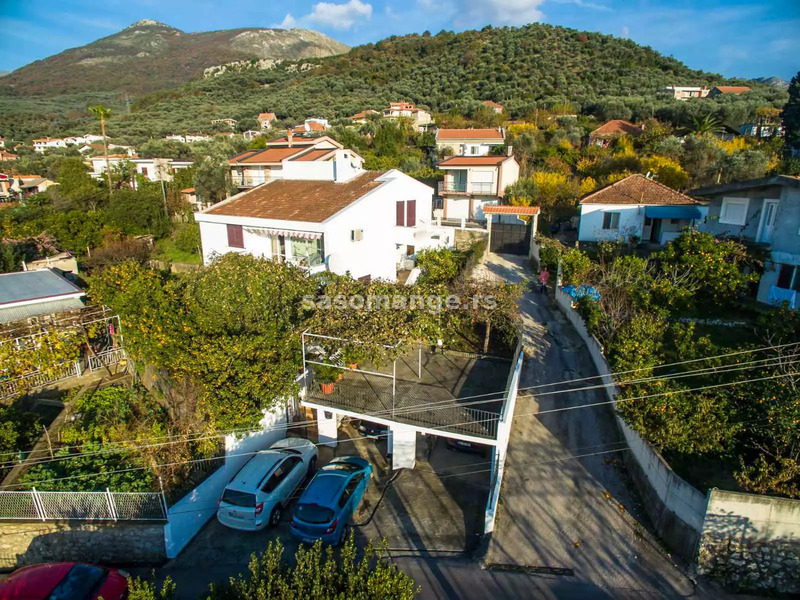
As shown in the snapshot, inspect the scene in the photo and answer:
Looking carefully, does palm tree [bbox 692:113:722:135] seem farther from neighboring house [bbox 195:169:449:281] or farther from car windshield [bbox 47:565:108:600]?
car windshield [bbox 47:565:108:600]

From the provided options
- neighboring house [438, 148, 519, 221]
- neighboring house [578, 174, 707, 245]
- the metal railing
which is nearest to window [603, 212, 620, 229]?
neighboring house [578, 174, 707, 245]

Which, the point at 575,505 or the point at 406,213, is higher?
the point at 406,213

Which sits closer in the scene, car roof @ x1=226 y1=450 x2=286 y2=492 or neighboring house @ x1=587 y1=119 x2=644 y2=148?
car roof @ x1=226 y1=450 x2=286 y2=492

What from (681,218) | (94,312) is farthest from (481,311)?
(681,218)

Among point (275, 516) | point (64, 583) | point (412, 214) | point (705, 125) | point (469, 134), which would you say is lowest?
point (275, 516)

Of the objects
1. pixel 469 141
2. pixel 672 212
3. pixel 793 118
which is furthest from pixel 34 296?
pixel 793 118

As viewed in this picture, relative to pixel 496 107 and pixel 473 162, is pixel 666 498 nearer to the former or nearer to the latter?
pixel 473 162
